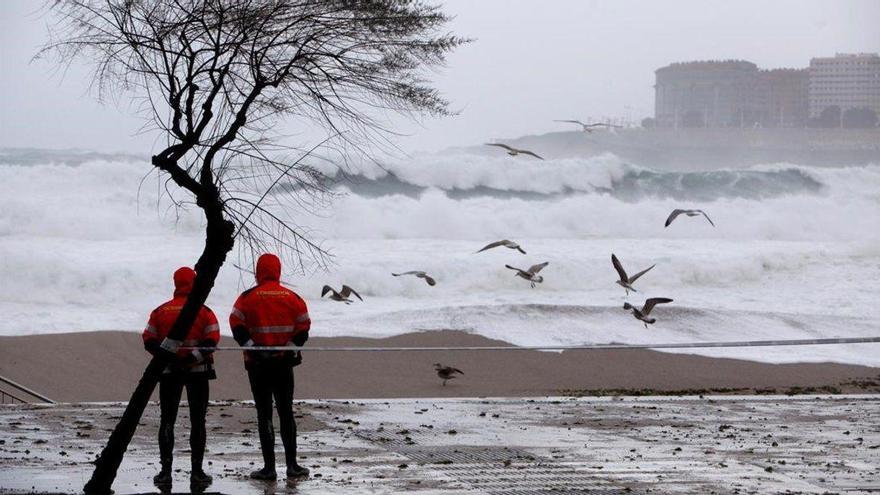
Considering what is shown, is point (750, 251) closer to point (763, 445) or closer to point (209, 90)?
point (763, 445)

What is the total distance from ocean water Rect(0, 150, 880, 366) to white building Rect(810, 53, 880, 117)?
30742 mm

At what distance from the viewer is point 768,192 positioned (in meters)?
56.8

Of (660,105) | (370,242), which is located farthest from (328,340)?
(660,105)

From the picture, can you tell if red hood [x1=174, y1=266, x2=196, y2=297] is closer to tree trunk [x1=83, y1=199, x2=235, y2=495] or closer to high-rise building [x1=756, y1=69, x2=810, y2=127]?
tree trunk [x1=83, y1=199, x2=235, y2=495]

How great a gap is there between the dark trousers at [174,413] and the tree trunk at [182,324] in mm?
509

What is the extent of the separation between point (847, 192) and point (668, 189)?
7.19 metres

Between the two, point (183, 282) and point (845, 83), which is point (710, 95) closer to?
point (845, 83)

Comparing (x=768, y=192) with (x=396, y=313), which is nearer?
(x=396, y=313)

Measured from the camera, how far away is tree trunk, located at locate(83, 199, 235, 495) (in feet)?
29.4

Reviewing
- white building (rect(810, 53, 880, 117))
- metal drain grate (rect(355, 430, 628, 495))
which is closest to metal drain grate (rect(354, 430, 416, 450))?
metal drain grate (rect(355, 430, 628, 495))

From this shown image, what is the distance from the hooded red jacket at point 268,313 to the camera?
973cm

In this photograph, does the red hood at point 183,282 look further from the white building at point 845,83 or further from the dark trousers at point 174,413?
the white building at point 845,83

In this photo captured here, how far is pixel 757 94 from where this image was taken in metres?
102

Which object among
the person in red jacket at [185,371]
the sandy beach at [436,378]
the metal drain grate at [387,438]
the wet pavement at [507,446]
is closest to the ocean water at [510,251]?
the sandy beach at [436,378]
